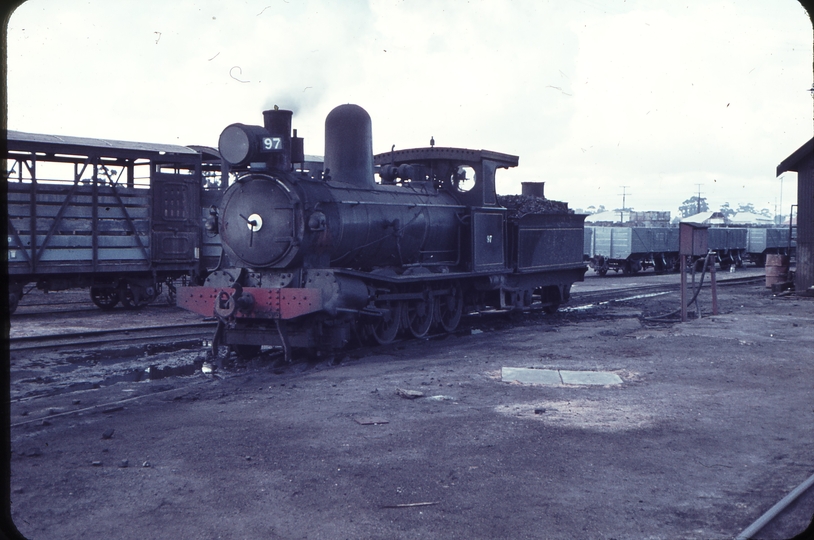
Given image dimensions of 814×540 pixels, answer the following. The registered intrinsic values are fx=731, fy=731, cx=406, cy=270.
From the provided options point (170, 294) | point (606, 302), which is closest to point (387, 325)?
point (170, 294)

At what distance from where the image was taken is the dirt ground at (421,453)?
4148mm

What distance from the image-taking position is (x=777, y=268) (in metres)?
21.0

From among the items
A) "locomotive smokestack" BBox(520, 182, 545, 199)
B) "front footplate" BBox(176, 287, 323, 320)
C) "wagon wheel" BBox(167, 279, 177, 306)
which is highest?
"locomotive smokestack" BBox(520, 182, 545, 199)

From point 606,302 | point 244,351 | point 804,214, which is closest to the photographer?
point 244,351

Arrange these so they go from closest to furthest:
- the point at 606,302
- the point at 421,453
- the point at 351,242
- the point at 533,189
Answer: the point at 421,453 → the point at 351,242 → the point at 533,189 → the point at 606,302

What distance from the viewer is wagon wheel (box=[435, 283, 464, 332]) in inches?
493

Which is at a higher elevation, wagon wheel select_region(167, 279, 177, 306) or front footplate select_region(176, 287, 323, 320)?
front footplate select_region(176, 287, 323, 320)

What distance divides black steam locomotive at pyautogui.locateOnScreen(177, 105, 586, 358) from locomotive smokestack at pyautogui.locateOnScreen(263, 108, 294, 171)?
0.01m

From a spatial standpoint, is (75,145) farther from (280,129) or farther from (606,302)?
(606,302)

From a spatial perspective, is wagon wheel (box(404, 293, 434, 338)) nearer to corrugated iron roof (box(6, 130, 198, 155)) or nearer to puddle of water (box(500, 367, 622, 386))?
puddle of water (box(500, 367, 622, 386))

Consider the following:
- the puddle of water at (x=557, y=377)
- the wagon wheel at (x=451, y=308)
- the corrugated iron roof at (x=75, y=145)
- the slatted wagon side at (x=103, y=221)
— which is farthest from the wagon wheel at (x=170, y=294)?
the puddle of water at (x=557, y=377)

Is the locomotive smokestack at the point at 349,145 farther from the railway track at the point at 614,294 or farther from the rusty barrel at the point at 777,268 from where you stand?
the rusty barrel at the point at 777,268

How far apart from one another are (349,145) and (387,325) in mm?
2758

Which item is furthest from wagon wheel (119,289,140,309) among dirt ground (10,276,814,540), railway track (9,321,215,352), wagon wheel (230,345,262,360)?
dirt ground (10,276,814,540)
